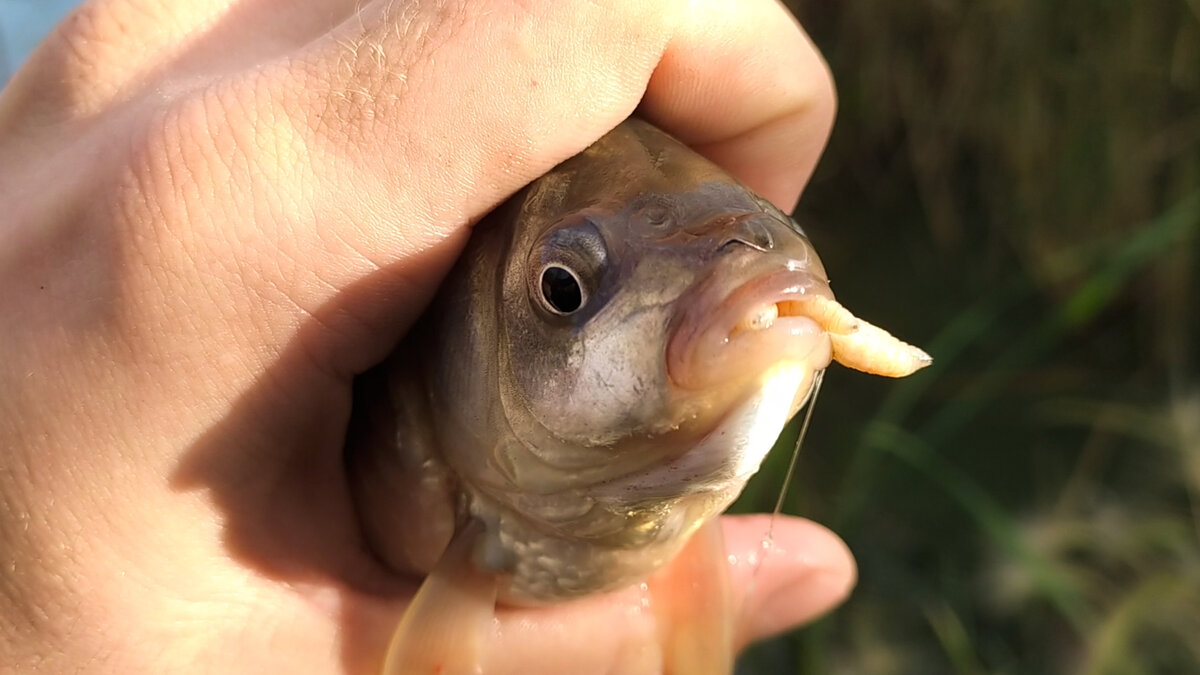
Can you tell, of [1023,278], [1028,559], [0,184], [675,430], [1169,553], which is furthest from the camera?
[1023,278]

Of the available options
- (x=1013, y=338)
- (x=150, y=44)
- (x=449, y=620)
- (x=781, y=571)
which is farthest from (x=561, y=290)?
(x=1013, y=338)

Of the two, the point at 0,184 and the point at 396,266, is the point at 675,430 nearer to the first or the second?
the point at 396,266

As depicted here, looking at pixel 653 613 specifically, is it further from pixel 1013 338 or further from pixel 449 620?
pixel 1013 338

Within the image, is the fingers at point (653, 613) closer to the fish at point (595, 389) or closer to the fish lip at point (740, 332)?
the fish at point (595, 389)

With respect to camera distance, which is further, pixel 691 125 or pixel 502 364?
pixel 691 125

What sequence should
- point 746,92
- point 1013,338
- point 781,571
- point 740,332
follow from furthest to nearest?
point 1013,338
point 781,571
point 746,92
point 740,332

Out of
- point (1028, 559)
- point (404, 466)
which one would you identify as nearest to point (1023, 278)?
point (1028, 559)
